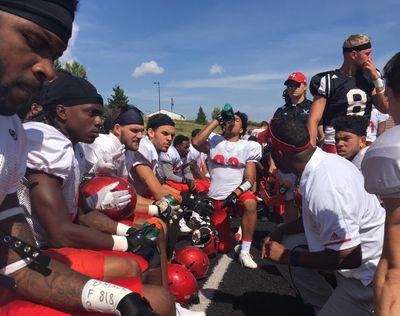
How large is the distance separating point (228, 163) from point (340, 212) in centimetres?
333

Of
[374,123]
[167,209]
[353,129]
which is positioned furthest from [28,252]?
[374,123]

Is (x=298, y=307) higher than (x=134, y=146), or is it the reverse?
(x=134, y=146)

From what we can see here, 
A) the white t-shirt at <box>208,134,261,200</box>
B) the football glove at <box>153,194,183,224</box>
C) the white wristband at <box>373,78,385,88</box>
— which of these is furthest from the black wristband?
the white t-shirt at <box>208,134,261,200</box>

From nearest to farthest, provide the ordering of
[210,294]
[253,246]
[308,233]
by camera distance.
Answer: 1. [308,233]
2. [210,294]
3. [253,246]

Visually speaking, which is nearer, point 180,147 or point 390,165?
point 390,165

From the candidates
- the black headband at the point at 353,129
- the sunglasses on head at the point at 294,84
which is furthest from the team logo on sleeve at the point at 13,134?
the sunglasses on head at the point at 294,84

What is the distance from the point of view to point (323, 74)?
4367 millimetres

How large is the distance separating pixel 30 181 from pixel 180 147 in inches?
276

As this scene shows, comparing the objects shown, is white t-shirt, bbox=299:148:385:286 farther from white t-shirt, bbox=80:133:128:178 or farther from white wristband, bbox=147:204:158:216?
white t-shirt, bbox=80:133:128:178

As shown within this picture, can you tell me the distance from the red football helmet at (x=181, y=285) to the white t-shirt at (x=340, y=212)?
1.32 meters

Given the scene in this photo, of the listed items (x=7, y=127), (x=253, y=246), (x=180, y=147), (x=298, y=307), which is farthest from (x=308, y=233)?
(x=180, y=147)

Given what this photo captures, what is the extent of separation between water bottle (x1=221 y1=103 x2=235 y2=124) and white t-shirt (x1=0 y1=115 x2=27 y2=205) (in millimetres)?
4152

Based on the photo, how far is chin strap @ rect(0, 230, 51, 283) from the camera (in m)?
1.67

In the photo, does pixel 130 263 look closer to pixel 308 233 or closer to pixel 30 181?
pixel 30 181
